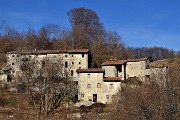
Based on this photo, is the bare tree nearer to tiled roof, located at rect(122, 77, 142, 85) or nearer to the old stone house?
the old stone house

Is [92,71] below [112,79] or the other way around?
the other way around

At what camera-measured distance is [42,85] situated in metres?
53.9

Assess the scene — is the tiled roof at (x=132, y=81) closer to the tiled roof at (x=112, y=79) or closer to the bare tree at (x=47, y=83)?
the tiled roof at (x=112, y=79)

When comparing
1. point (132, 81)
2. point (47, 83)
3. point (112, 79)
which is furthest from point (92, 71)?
point (47, 83)

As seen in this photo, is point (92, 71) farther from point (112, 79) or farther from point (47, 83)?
point (47, 83)

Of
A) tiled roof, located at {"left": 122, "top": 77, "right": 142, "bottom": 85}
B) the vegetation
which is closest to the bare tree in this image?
the vegetation

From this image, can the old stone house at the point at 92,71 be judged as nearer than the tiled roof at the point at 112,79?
No

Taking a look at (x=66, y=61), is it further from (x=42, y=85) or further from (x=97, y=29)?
(x=97, y=29)

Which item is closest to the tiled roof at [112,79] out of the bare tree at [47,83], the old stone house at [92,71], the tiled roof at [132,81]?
the old stone house at [92,71]

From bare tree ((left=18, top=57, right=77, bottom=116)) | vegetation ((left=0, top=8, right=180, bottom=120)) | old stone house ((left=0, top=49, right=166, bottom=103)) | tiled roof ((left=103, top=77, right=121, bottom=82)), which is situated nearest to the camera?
vegetation ((left=0, top=8, right=180, bottom=120))

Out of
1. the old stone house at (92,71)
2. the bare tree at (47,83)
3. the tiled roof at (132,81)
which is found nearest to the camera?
the bare tree at (47,83)

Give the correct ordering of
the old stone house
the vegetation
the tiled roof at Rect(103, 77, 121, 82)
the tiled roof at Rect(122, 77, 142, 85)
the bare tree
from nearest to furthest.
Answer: the vegetation < the bare tree < the tiled roof at Rect(103, 77, 121, 82) < the old stone house < the tiled roof at Rect(122, 77, 142, 85)

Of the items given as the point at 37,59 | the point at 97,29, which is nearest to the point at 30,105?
the point at 37,59

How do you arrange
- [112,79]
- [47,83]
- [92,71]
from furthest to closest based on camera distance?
[92,71], [112,79], [47,83]
